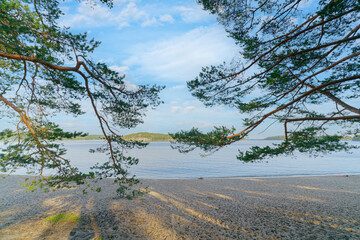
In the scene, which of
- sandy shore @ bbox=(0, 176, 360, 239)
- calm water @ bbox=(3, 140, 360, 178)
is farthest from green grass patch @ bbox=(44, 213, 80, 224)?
calm water @ bbox=(3, 140, 360, 178)

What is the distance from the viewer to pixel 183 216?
5.02m

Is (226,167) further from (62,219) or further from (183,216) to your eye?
(62,219)

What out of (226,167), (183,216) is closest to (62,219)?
(183,216)

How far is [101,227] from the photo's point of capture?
4.30 metres

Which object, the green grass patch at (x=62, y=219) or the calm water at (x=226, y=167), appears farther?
the calm water at (x=226, y=167)

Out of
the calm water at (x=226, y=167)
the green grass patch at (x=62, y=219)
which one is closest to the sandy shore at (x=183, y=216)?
the green grass patch at (x=62, y=219)

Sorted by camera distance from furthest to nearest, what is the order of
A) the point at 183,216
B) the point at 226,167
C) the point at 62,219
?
1. the point at 226,167
2. the point at 183,216
3. the point at 62,219

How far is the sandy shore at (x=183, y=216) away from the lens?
13.1 feet

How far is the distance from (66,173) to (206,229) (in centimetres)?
356

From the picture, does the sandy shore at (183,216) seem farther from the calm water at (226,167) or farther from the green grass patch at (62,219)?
the calm water at (226,167)

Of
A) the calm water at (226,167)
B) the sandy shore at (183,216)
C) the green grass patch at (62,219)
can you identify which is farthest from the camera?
the calm water at (226,167)

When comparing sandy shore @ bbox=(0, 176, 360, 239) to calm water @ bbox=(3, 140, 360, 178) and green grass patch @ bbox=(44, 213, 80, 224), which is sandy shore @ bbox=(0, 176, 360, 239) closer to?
green grass patch @ bbox=(44, 213, 80, 224)

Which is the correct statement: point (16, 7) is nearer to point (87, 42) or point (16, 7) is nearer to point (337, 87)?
point (87, 42)

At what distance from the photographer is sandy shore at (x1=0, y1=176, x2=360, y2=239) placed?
3.99 metres
